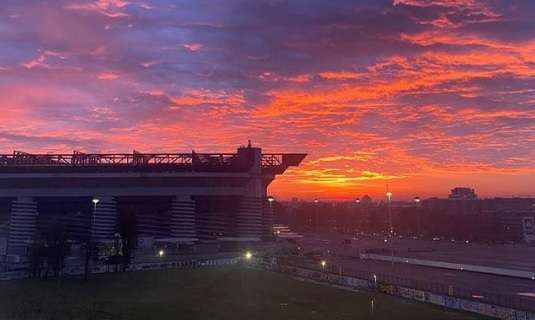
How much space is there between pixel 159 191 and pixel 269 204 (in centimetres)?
2947

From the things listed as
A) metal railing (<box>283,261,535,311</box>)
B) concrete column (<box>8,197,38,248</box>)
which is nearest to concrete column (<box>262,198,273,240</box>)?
concrete column (<box>8,197,38,248</box>)

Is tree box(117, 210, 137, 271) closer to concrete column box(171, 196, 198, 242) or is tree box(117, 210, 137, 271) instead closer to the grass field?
the grass field

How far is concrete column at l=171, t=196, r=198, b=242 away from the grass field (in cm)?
5241

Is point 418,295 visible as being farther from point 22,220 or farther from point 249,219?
point 22,220

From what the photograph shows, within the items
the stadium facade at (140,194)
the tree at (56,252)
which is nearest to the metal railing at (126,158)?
the stadium facade at (140,194)

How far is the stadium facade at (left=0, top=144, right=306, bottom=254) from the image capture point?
120 metres

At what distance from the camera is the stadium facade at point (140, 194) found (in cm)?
12044

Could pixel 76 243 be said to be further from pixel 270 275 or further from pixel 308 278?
pixel 308 278

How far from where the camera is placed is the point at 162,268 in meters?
78.3

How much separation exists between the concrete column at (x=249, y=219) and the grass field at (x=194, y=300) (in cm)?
5723

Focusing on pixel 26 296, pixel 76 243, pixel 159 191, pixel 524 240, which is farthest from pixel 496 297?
pixel 524 240

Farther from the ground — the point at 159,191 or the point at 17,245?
the point at 159,191

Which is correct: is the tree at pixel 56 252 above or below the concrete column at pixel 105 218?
below

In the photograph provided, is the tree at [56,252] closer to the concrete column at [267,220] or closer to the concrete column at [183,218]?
the concrete column at [183,218]
